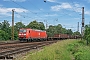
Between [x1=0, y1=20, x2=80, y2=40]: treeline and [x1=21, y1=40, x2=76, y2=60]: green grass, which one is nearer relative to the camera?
[x1=21, y1=40, x2=76, y2=60]: green grass

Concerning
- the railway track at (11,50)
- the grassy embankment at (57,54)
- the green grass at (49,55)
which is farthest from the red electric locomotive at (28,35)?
the green grass at (49,55)

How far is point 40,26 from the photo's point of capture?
416 feet

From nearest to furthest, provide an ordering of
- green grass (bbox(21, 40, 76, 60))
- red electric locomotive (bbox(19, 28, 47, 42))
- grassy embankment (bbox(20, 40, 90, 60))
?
green grass (bbox(21, 40, 76, 60))
grassy embankment (bbox(20, 40, 90, 60))
red electric locomotive (bbox(19, 28, 47, 42))

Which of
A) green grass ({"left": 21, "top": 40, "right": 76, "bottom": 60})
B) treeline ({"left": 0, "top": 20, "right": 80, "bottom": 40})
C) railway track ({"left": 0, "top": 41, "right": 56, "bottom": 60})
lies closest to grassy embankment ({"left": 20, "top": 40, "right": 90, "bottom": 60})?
green grass ({"left": 21, "top": 40, "right": 76, "bottom": 60})

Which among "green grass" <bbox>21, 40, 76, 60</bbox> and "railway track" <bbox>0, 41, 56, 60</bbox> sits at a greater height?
"green grass" <bbox>21, 40, 76, 60</bbox>

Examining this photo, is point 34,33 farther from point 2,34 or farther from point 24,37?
point 2,34

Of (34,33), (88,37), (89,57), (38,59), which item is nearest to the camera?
(38,59)

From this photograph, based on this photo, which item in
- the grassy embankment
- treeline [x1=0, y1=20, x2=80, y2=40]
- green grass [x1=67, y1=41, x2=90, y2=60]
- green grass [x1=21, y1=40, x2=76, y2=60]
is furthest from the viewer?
treeline [x1=0, y1=20, x2=80, y2=40]

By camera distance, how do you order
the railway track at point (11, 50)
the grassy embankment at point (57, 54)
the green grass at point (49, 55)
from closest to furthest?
the green grass at point (49, 55)
the grassy embankment at point (57, 54)
the railway track at point (11, 50)

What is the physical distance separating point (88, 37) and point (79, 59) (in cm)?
1992

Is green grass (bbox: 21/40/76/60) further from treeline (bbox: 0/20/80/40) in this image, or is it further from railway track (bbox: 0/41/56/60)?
treeline (bbox: 0/20/80/40)

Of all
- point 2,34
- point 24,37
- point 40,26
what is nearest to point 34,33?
point 24,37

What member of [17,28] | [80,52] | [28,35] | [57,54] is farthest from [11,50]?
[17,28]

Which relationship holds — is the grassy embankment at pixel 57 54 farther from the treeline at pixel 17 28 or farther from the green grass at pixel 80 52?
the treeline at pixel 17 28
